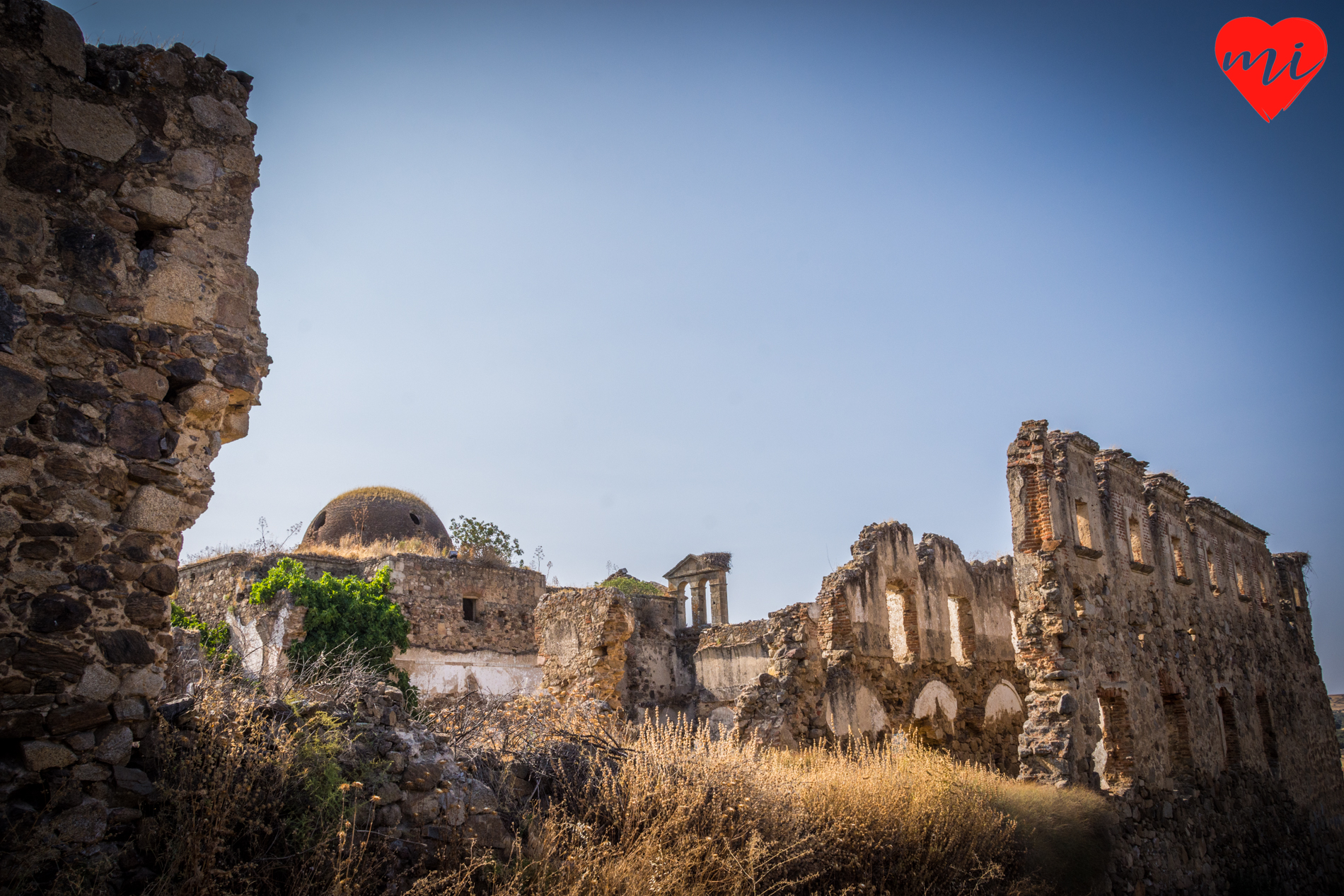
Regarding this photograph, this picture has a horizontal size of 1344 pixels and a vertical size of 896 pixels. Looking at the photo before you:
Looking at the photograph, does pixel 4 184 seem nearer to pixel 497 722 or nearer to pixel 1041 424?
pixel 497 722

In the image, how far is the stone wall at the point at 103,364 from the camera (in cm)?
417

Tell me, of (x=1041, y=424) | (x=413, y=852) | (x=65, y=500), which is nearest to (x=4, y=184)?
(x=65, y=500)

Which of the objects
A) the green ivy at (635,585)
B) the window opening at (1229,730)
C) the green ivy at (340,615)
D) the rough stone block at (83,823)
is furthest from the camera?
A: the green ivy at (635,585)

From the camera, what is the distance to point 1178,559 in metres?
15.2

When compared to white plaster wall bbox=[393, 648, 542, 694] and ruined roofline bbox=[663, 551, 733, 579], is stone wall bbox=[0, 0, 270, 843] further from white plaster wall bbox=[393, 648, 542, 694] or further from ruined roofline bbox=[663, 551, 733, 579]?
ruined roofline bbox=[663, 551, 733, 579]

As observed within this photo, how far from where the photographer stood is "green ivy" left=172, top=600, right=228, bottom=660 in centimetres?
1714

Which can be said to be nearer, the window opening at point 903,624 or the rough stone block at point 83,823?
the rough stone block at point 83,823

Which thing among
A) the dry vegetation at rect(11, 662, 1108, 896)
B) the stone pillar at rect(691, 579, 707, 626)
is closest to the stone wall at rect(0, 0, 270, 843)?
the dry vegetation at rect(11, 662, 1108, 896)

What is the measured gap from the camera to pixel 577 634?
1447cm

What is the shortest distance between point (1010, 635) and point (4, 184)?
15.8 meters

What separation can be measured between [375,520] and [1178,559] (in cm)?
2035

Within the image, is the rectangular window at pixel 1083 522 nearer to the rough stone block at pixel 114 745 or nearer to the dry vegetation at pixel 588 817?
the dry vegetation at pixel 588 817

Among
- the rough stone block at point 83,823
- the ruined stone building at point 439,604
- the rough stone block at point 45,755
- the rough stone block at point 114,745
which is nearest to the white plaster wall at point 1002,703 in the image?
the ruined stone building at point 439,604

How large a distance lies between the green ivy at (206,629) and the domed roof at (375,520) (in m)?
6.34
